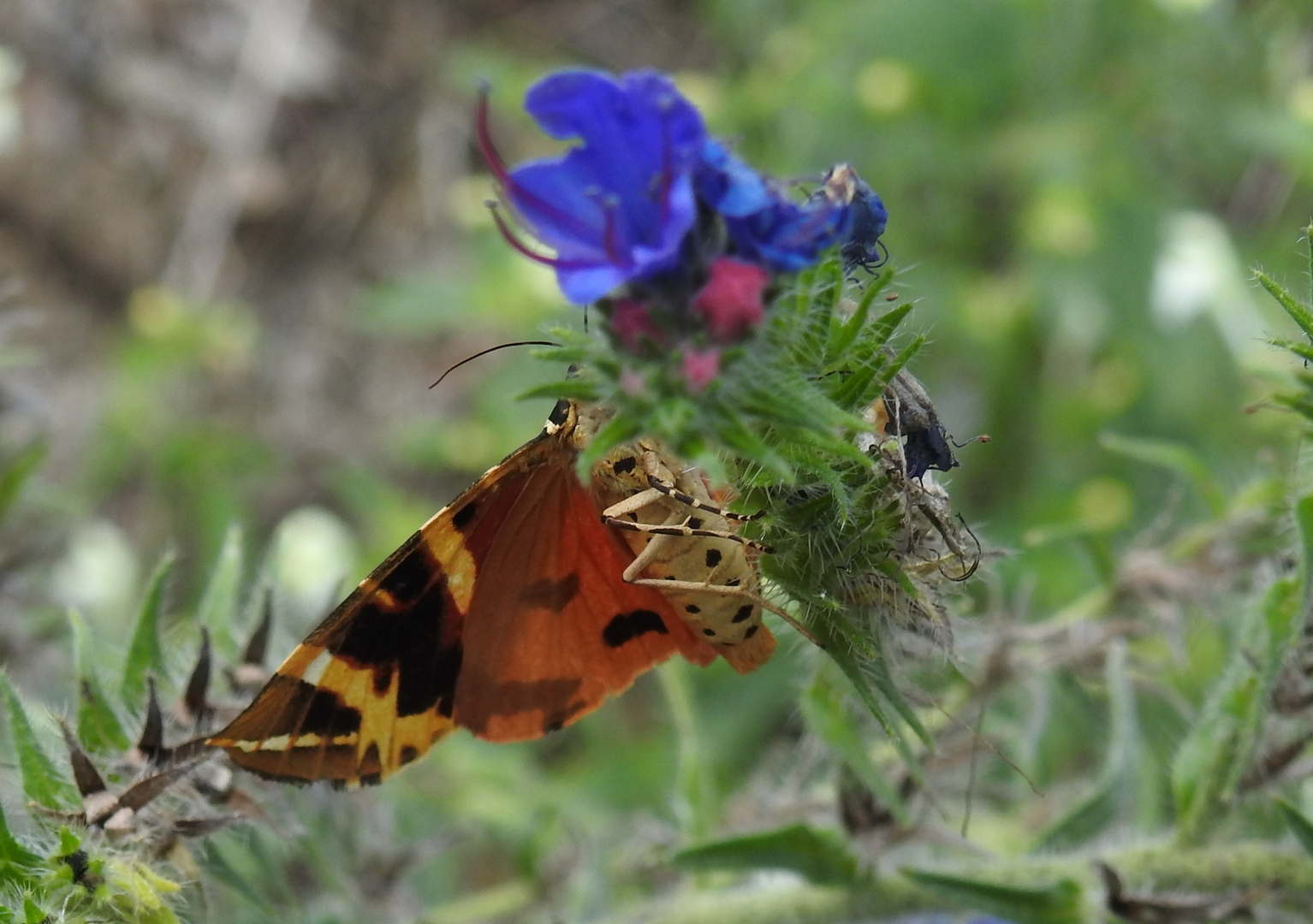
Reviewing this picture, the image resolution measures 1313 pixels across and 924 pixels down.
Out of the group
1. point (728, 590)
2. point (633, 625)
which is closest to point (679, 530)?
point (728, 590)

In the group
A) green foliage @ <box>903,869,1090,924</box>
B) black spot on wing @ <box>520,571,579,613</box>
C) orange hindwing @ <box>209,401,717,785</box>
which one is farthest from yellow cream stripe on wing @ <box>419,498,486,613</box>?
green foliage @ <box>903,869,1090,924</box>

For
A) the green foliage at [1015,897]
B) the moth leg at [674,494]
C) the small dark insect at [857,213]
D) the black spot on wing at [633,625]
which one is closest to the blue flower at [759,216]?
the small dark insect at [857,213]

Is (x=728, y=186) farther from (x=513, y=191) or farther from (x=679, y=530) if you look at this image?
(x=679, y=530)

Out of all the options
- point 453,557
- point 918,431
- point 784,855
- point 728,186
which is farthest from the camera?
point 784,855

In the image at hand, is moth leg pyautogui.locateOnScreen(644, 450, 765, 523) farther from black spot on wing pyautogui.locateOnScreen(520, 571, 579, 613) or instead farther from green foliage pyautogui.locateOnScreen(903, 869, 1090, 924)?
green foliage pyautogui.locateOnScreen(903, 869, 1090, 924)

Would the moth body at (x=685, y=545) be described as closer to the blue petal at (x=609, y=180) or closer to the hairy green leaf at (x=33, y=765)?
the blue petal at (x=609, y=180)

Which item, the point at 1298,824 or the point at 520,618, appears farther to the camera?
the point at 520,618

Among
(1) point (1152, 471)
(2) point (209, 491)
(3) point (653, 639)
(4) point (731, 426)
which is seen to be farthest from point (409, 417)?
(4) point (731, 426)
